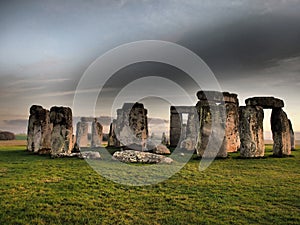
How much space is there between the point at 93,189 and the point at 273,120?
1128 cm

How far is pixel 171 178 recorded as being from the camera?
31.1ft

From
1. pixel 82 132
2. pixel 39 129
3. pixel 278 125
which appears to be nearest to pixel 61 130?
pixel 39 129

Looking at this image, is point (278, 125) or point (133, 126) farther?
point (133, 126)

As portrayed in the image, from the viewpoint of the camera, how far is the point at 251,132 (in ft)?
47.7

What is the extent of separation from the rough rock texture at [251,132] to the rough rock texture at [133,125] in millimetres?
7184

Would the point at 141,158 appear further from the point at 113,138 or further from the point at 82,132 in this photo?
the point at 82,132

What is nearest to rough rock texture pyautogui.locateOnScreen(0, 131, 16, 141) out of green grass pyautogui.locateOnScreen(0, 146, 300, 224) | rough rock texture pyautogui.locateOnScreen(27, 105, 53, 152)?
rough rock texture pyautogui.locateOnScreen(27, 105, 53, 152)

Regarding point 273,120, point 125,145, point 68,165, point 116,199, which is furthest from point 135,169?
point 125,145

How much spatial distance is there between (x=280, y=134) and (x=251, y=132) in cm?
183

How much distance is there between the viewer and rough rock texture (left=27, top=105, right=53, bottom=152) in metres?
17.4

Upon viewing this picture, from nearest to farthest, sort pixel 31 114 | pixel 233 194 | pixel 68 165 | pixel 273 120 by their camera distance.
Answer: pixel 233 194 < pixel 68 165 < pixel 273 120 < pixel 31 114

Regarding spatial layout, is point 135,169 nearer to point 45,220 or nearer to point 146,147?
point 45,220

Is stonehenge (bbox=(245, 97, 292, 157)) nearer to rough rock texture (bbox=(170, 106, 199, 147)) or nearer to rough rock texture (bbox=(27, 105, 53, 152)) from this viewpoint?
rough rock texture (bbox=(170, 106, 199, 147))

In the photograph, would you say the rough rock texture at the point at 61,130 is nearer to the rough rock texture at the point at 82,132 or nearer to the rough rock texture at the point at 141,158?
the rough rock texture at the point at 141,158
